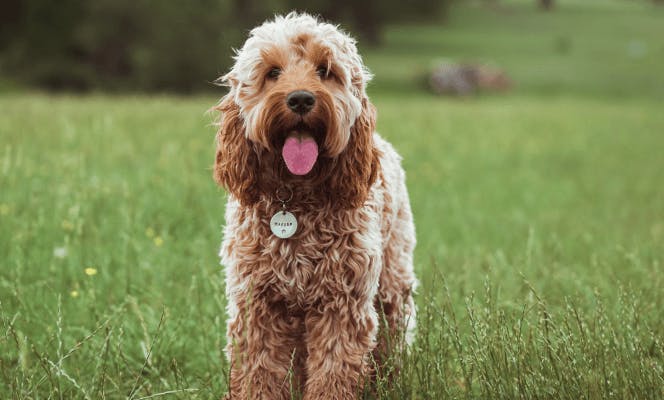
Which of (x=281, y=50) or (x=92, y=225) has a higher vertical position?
(x=281, y=50)

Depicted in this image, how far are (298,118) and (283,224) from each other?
1.63 feet

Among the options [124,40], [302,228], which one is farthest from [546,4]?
[302,228]

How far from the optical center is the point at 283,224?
288 cm

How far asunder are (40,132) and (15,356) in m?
6.48

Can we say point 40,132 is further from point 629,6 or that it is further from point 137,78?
point 629,6

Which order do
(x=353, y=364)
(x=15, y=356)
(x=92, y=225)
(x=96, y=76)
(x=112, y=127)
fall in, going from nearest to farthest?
(x=353, y=364)
(x=15, y=356)
(x=92, y=225)
(x=112, y=127)
(x=96, y=76)

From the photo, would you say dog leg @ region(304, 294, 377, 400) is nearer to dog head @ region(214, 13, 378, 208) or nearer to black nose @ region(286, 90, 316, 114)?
dog head @ region(214, 13, 378, 208)

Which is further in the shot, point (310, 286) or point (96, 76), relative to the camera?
point (96, 76)

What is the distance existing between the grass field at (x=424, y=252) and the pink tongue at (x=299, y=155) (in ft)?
2.55

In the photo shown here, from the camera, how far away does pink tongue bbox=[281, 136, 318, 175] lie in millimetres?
2668

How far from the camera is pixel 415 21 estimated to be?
47875mm

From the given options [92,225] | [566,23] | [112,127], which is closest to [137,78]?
[112,127]

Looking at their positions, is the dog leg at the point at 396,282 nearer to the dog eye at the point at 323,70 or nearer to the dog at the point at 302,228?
the dog at the point at 302,228

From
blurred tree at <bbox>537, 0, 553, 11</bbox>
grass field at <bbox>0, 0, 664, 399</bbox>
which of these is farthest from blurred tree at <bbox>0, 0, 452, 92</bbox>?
blurred tree at <bbox>537, 0, 553, 11</bbox>
